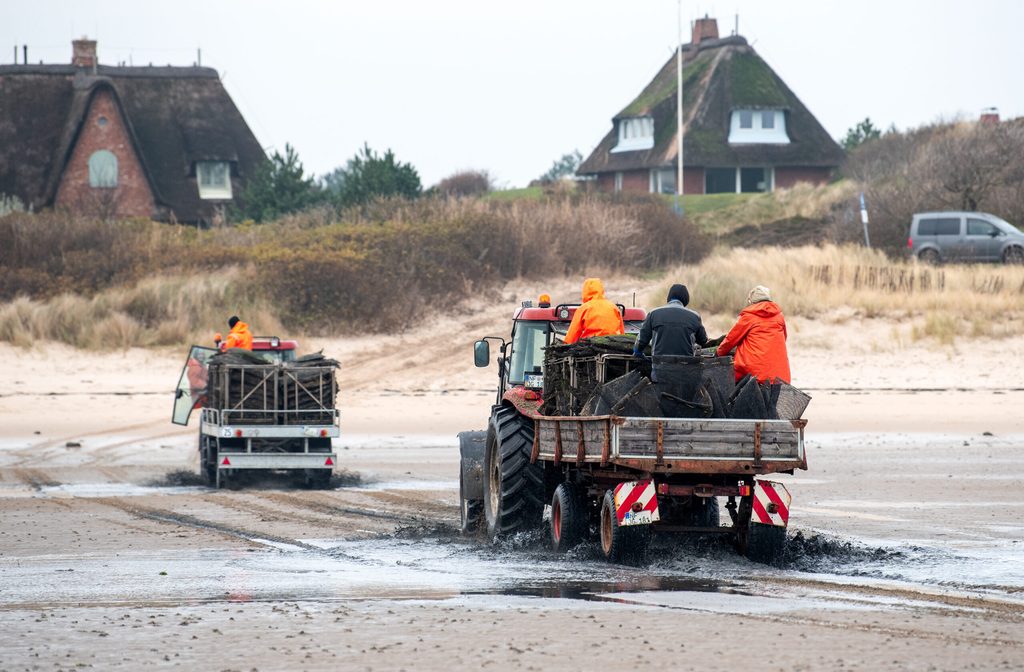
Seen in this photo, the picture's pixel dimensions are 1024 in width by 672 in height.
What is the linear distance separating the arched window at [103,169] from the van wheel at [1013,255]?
3180 cm

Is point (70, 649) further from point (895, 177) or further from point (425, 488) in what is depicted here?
point (895, 177)

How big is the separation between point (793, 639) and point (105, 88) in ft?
170

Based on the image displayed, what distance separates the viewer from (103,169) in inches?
2229

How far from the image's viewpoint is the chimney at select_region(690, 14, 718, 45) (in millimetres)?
73938

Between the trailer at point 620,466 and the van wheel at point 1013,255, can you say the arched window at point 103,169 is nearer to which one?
the van wheel at point 1013,255

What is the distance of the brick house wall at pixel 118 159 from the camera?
184 ft

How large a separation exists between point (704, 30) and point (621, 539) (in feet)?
212

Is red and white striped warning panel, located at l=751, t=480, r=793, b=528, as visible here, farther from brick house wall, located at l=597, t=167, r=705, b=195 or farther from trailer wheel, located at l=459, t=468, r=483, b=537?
brick house wall, located at l=597, t=167, r=705, b=195

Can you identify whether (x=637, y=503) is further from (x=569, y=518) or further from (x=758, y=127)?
(x=758, y=127)

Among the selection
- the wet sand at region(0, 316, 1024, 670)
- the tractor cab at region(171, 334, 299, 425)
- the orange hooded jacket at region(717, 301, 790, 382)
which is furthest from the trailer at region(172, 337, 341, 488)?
the orange hooded jacket at region(717, 301, 790, 382)

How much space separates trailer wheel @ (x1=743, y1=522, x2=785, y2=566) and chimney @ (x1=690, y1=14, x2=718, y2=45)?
63.7 m

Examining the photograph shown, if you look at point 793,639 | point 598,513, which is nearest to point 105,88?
point 598,513

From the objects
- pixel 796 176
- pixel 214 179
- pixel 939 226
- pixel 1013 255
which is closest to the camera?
pixel 1013 255

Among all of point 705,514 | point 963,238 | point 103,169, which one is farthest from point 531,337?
point 103,169
